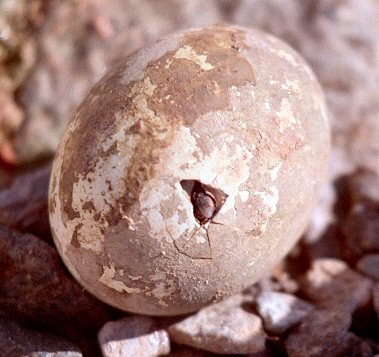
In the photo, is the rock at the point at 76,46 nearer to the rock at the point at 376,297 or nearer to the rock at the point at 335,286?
the rock at the point at 335,286

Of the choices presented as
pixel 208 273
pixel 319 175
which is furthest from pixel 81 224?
pixel 319 175

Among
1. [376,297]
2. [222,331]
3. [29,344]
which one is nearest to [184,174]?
[222,331]

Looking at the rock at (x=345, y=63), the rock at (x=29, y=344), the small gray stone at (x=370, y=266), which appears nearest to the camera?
the rock at (x=29, y=344)

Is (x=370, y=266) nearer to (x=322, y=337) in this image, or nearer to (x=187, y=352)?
(x=322, y=337)

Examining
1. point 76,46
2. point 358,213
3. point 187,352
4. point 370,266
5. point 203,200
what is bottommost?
point 187,352

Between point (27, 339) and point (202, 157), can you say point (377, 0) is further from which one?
point (27, 339)

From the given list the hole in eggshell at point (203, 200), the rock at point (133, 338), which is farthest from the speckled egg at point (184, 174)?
the rock at point (133, 338)

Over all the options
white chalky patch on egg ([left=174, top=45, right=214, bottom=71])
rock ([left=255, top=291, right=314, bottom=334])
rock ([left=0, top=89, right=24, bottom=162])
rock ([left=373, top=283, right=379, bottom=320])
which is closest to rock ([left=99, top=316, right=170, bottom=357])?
rock ([left=255, top=291, right=314, bottom=334])
